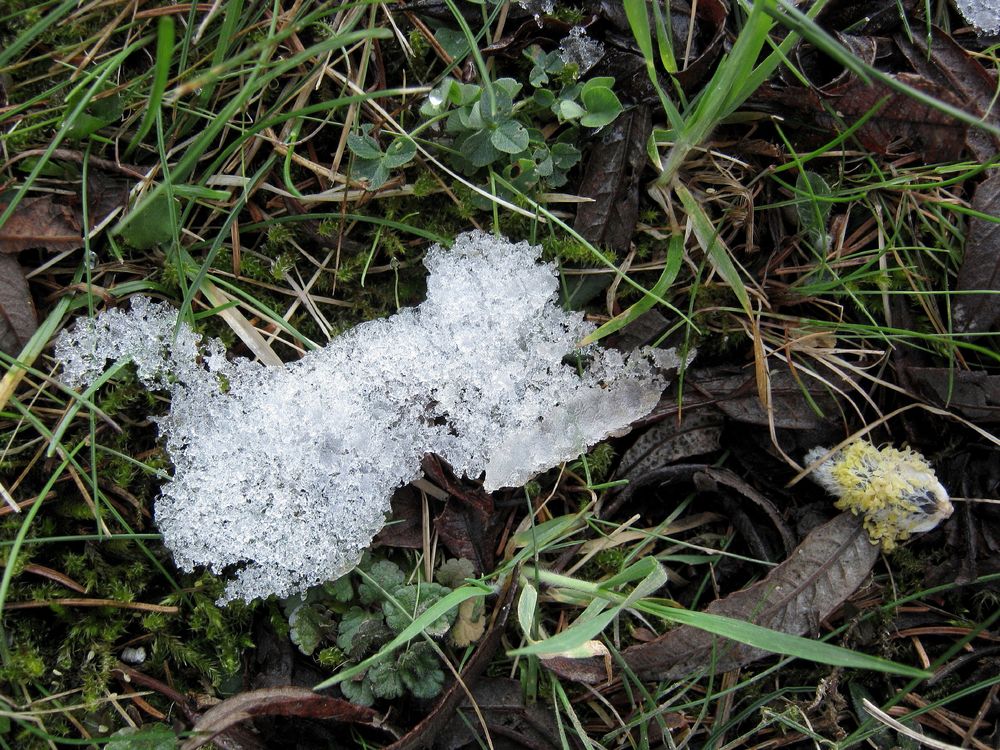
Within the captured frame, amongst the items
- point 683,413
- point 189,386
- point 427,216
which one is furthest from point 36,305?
point 683,413

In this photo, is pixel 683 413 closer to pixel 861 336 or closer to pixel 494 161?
pixel 861 336

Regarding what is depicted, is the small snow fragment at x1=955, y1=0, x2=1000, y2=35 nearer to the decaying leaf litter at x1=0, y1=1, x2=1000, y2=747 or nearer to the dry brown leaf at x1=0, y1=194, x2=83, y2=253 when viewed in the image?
the decaying leaf litter at x1=0, y1=1, x2=1000, y2=747

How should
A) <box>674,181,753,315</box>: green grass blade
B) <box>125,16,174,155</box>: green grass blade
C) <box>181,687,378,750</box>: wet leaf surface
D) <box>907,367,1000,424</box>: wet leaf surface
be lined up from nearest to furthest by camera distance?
<box>125,16,174,155</box>: green grass blade
<box>181,687,378,750</box>: wet leaf surface
<box>674,181,753,315</box>: green grass blade
<box>907,367,1000,424</box>: wet leaf surface

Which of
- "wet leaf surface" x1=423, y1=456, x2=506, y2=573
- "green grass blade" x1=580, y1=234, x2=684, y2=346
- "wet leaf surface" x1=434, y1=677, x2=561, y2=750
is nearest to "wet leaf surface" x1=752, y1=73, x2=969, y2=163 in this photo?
"green grass blade" x1=580, y1=234, x2=684, y2=346

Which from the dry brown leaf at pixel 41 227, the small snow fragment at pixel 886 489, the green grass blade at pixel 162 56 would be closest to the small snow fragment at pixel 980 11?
the small snow fragment at pixel 886 489

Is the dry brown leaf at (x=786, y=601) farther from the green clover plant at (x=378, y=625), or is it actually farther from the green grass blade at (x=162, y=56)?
the green grass blade at (x=162, y=56)
